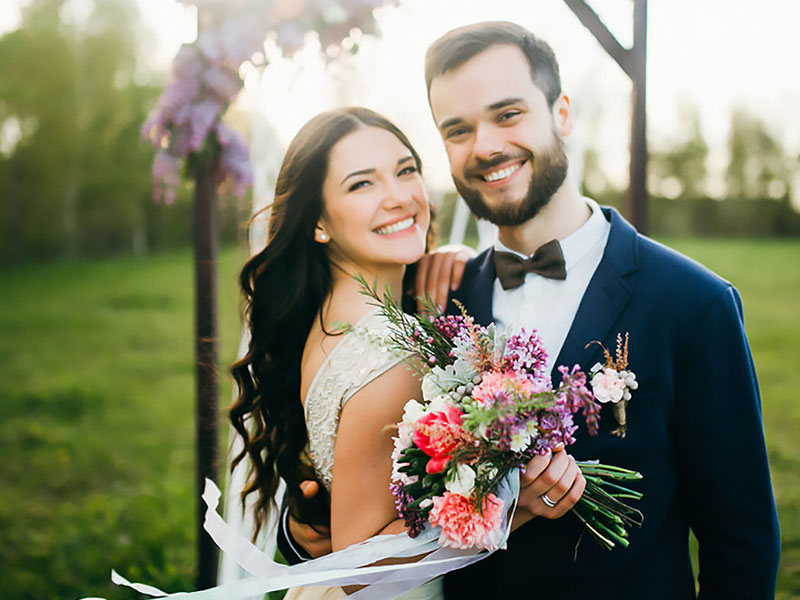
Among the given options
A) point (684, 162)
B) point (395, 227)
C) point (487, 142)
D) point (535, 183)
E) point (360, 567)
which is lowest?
point (360, 567)

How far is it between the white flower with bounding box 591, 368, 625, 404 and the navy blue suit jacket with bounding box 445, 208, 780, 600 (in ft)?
0.82

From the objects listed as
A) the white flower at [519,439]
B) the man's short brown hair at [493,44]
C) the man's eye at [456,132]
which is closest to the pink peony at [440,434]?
the white flower at [519,439]

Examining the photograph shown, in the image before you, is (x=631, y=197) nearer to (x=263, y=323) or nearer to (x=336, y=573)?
(x=263, y=323)

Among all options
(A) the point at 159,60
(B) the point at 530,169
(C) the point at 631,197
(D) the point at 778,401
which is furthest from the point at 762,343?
Answer: (A) the point at 159,60

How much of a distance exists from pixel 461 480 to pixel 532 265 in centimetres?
92

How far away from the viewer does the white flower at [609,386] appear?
1.76 m

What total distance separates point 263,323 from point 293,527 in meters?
0.79

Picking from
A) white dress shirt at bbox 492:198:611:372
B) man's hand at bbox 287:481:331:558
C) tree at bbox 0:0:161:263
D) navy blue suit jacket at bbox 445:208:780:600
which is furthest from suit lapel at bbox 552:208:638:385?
tree at bbox 0:0:161:263

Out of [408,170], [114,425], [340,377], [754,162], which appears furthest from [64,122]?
[754,162]

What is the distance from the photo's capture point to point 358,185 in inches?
97.5

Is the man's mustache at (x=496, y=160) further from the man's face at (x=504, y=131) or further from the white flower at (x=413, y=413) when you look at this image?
the white flower at (x=413, y=413)

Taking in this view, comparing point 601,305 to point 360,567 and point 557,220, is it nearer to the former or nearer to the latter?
point 557,220

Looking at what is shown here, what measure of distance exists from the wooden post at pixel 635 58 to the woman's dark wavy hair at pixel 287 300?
899 millimetres

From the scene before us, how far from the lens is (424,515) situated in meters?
1.76
